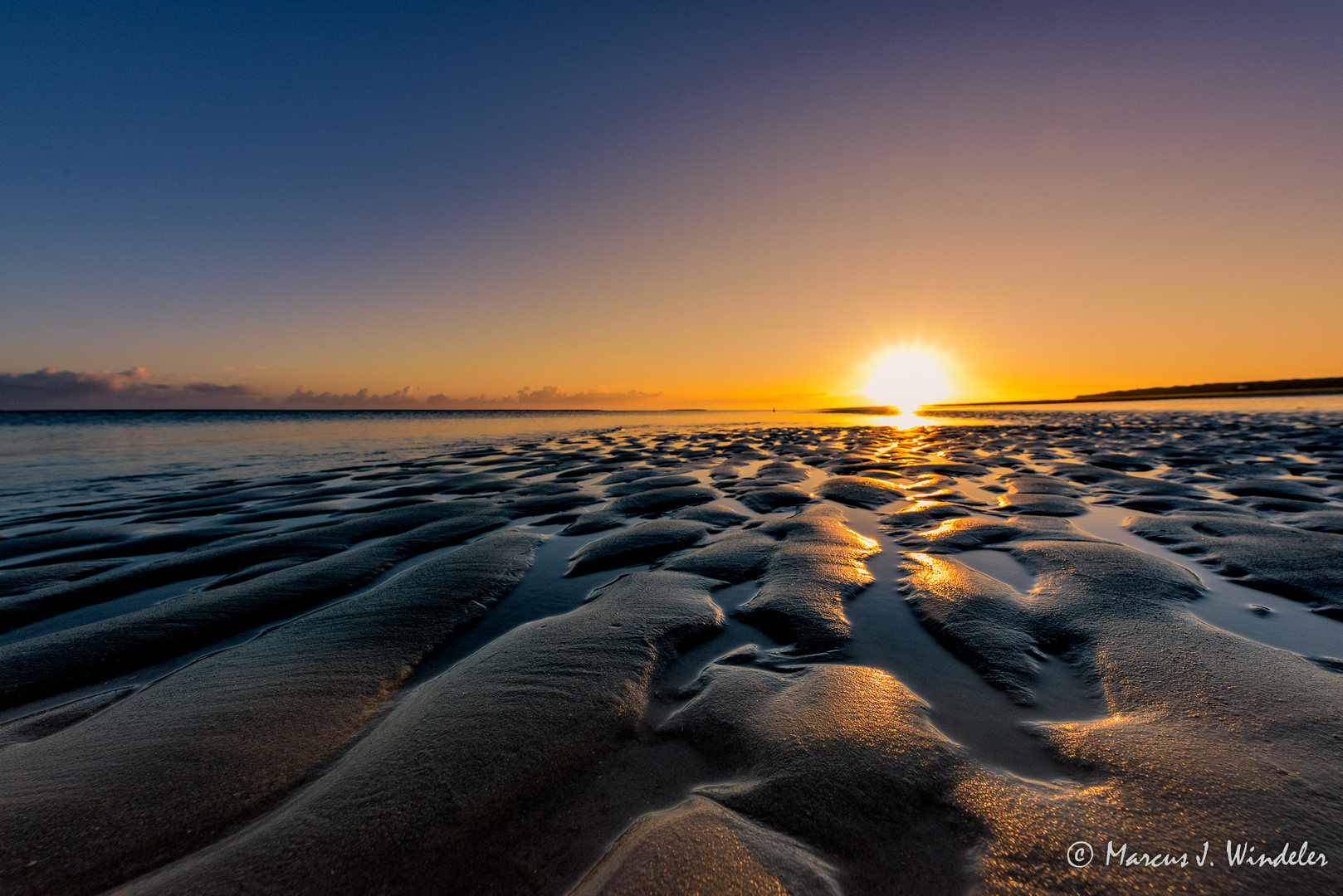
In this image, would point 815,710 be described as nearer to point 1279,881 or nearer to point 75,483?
point 1279,881

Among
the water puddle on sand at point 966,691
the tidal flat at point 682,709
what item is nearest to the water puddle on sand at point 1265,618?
the tidal flat at point 682,709

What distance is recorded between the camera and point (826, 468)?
1110cm

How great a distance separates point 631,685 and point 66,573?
5748 millimetres

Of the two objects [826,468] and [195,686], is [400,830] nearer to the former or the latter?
[195,686]

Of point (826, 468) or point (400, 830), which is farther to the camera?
point (826, 468)

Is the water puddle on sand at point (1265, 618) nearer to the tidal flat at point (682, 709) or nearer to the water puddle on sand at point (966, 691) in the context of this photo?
the tidal flat at point (682, 709)

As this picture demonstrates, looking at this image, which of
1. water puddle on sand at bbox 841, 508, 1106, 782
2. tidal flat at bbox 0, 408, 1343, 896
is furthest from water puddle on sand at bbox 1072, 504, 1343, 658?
water puddle on sand at bbox 841, 508, 1106, 782

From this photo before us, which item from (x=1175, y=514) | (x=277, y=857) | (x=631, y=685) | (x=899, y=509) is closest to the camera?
(x=277, y=857)

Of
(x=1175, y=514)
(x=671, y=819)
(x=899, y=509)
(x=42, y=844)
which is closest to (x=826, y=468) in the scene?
(x=899, y=509)

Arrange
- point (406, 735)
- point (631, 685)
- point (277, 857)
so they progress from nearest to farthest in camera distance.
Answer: point (277, 857), point (406, 735), point (631, 685)

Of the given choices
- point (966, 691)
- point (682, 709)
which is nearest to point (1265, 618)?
point (966, 691)

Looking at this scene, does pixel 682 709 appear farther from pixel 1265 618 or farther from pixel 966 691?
pixel 1265 618

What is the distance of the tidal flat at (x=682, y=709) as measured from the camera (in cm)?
145

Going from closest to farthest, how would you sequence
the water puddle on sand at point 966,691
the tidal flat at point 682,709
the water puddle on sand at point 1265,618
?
the tidal flat at point 682,709, the water puddle on sand at point 966,691, the water puddle on sand at point 1265,618
